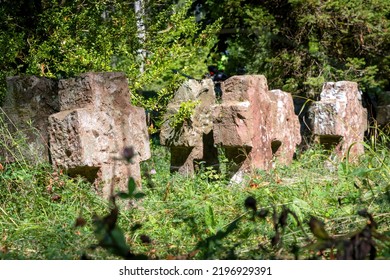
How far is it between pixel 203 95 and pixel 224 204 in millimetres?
2814

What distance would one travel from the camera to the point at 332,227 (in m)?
5.22

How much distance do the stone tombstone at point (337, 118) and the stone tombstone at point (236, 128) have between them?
13.3 inches

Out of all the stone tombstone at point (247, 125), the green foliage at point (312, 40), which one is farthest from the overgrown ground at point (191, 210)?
the green foliage at point (312, 40)

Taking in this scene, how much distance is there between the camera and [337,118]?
9.65m

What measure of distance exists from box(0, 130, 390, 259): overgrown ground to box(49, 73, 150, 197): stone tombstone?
0.55 ft

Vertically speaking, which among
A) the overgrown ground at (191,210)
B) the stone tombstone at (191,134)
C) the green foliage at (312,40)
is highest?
the green foliage at (312,40)

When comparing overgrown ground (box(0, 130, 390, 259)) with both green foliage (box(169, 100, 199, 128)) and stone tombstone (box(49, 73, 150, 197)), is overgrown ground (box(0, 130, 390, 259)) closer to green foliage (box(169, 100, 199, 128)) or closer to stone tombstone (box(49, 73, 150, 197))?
stone tombstone (box(49, 73, 150, 197))

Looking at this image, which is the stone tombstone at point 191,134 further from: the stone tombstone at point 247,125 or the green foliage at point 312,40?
the green foliage at point 312,40

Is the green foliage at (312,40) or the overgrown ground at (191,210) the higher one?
the green foliage at (312,40)

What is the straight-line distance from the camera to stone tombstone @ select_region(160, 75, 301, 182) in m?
8.05

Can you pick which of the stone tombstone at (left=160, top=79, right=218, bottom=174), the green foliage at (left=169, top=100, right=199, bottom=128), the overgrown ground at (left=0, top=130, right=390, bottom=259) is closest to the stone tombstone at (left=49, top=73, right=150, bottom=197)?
the overgrown ground at (left=0, top=130, right=390, bottom=259)

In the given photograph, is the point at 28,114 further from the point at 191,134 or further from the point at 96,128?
the point at 191,134

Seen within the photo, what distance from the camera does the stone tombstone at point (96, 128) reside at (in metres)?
6.40

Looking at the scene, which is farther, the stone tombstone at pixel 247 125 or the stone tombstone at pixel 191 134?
the stone tombstone at pixel 191 134
